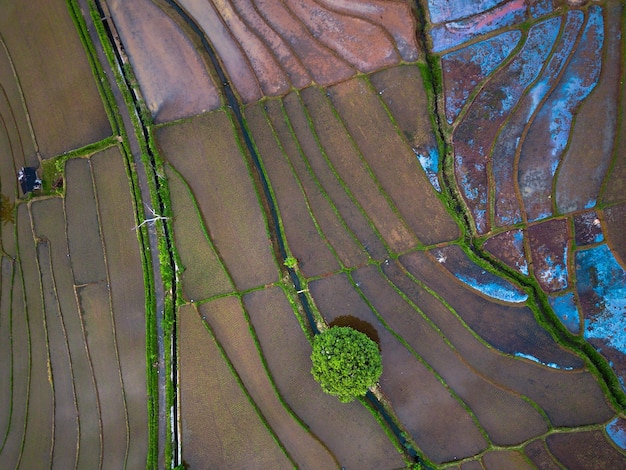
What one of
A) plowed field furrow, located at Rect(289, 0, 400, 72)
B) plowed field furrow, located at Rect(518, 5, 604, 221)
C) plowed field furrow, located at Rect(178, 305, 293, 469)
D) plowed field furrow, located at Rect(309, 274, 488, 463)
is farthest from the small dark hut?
plowed field furrow, located at Rect(518, 5, 604, 221)

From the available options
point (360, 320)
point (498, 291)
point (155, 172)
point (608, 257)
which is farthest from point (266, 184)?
point (608, 257)

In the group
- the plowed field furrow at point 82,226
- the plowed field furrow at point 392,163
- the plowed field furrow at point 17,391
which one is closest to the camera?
the plowed field furrow at point 392,163

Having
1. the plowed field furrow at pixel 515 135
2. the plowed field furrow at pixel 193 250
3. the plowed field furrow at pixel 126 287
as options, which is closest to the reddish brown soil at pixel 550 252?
the plowed field furrow at pixel 515 135

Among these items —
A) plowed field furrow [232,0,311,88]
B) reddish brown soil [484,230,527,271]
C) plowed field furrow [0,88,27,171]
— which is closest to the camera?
reddish brown soil [484,230,527,271]

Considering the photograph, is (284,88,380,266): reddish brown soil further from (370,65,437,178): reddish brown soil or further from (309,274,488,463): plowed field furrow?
(370,65,437,178): reddish brown soil

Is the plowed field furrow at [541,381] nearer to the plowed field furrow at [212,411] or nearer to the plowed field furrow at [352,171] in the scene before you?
the plowed field furrow at [352,171]

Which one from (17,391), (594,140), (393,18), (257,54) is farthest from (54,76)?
(594,140)
